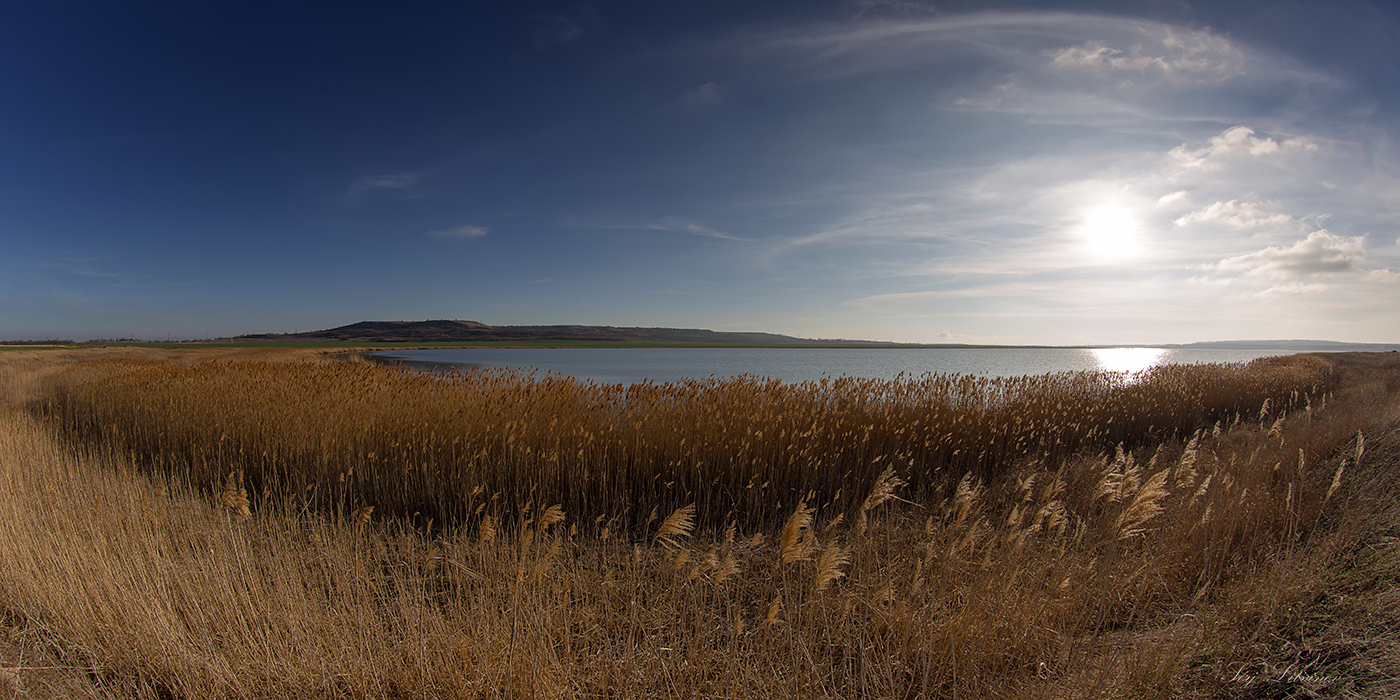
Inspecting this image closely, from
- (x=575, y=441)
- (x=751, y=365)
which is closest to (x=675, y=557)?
(x=575, y=441)

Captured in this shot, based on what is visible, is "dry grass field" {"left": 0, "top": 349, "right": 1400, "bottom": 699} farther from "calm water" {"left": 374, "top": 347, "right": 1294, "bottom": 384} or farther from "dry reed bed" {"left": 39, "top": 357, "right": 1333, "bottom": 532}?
"calm water" {"left": 374, "top": 347, "right": 1294, "bottom": 384}

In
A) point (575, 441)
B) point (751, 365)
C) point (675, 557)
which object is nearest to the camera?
point (675, 557)

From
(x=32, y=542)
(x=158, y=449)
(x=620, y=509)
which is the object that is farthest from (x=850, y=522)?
(x=158, y=449)

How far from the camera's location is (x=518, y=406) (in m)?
7.16

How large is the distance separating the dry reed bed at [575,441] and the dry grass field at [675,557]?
6 cm

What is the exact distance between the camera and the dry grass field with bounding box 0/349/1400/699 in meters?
2.56

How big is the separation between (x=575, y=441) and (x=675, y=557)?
2.22m

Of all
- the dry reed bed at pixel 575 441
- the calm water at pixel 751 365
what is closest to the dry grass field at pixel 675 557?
the dry reed bed at pixel 575 441

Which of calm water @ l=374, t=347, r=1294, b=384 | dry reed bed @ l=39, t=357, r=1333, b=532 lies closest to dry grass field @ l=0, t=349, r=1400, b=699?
dry reed bed @ l=39, t=357, r=1333, b=532

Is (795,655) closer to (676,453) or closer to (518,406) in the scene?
(676,453)

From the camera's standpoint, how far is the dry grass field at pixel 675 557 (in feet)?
8.39

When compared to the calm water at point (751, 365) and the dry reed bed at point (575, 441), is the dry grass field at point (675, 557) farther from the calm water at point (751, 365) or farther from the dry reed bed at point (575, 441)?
the calm water at point (751, 365)

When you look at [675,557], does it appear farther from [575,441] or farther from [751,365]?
[751,365]

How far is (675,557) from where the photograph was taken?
4.29 meters
